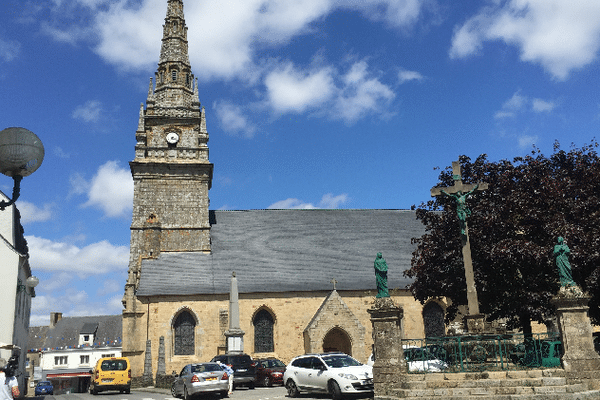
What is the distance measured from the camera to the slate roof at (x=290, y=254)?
28.0m

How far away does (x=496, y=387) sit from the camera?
10320 mm

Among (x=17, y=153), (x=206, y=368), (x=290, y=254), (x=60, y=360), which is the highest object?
(x=290, y=254)

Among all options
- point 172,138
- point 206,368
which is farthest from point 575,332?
point 172,138

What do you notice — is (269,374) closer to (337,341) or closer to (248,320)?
(248,320)

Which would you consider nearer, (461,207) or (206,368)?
(461,207)

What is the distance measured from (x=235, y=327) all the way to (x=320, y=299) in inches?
235

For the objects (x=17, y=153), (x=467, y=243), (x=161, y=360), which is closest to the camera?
(x=17, y=153)

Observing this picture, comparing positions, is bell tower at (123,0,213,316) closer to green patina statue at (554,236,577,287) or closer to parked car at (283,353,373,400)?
parked car at (283,353,373,400)

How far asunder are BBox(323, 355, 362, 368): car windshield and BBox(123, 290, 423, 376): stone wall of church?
39.2ft

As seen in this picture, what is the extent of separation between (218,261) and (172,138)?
8625mm

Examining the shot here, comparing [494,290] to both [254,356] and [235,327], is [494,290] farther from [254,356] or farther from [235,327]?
[254,356]

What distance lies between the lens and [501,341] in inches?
445

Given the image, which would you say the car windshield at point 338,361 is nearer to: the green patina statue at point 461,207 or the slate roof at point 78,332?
the green patina statue at point 461,207

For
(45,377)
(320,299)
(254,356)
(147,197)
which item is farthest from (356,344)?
(45,377)
